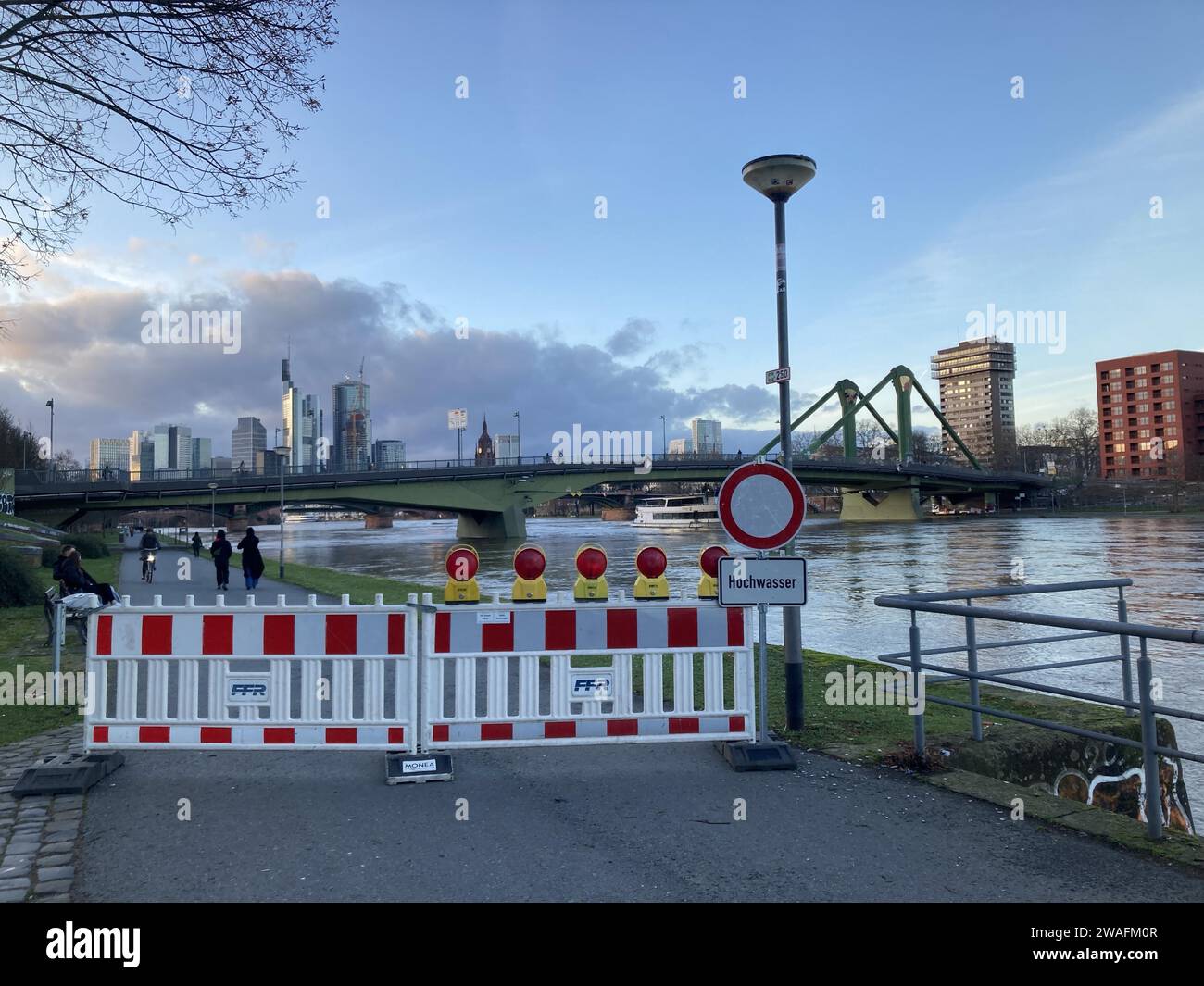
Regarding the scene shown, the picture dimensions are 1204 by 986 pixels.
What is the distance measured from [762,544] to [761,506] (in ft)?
0.88

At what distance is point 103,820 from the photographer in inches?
188

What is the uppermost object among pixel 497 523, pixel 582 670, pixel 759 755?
pixel 497 523

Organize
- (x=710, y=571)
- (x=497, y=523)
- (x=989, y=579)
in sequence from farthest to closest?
(x=497, y=523)
(x=989, y=579)
(x=710, y=571)

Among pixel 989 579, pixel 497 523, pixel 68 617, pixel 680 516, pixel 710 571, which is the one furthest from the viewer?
pixel 680 516

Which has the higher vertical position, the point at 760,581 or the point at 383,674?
the point at 760,581

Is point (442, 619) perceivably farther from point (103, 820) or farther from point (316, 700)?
point (103, 820)

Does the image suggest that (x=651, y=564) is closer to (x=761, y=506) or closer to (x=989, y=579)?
(x=761, y=506)

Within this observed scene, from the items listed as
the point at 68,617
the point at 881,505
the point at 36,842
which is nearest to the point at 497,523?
the point at 881,505

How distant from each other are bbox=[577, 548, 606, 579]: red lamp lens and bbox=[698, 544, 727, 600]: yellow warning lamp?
2.31 ft

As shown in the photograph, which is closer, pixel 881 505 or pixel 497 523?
pixel 497 523

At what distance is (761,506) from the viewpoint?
5961 mm

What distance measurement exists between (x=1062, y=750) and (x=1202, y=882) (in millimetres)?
2668

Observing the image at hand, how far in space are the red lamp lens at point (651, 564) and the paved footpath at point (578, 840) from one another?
129 centimetres

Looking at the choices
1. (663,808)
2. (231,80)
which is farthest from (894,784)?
(231,80)
